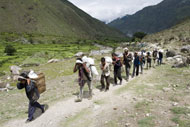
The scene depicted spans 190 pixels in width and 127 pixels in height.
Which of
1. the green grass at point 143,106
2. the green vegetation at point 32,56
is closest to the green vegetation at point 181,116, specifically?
the green grass at point 143,106

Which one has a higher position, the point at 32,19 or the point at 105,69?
the point at 32,19

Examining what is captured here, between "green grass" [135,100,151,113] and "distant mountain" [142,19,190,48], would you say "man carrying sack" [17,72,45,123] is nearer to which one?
"green grass" [135,100,151,113]

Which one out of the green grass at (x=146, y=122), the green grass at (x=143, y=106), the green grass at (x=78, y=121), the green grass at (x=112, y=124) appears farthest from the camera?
the green grass at (x=143, y=106)

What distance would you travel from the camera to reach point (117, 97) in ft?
26.4

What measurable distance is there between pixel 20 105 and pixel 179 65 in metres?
14.4

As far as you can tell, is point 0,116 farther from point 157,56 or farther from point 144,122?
point 157,56

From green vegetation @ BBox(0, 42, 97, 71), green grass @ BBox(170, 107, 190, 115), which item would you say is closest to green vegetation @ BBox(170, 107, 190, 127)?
green grass @ BBox(170, 107, 190, 115)

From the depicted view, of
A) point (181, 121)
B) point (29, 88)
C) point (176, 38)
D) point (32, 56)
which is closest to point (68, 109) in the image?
point (29, 88)

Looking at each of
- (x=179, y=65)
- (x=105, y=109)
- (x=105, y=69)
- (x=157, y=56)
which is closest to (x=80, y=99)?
(x=105, y=109)

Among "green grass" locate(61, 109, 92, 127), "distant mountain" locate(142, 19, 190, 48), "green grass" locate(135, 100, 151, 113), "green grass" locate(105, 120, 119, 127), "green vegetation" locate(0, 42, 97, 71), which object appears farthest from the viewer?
"green vegetation" locate(0, 42, 97, 71)

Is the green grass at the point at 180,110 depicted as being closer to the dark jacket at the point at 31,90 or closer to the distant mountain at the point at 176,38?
the dark jacket at the point at 31,90

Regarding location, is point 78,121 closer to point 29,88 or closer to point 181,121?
point 29,88

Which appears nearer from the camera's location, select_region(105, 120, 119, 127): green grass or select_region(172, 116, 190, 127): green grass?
select_region(172, 116, 190, 127): green grass

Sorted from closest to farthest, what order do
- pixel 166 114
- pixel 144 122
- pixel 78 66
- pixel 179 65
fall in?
pixel 144 122 < pixel 166 114 < pixel 78 66 < pixel 179 65
